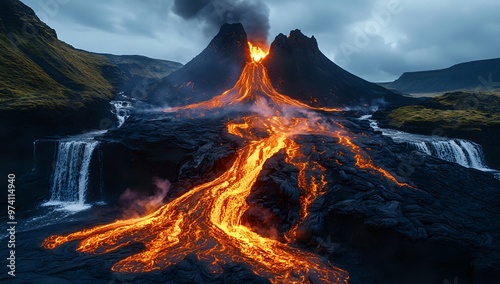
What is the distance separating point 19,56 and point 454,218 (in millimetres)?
81578

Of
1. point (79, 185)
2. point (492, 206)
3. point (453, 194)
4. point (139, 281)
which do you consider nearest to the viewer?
point (139, 281)

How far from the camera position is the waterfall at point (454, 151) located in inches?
1740

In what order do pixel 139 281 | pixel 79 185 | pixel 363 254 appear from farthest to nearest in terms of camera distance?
pixel 79 185 < pixel 363 254 < pixel 139 281

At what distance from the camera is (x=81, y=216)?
103 ft

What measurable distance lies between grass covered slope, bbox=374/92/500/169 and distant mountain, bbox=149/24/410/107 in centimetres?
1461

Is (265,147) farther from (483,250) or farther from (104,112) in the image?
(104,112)

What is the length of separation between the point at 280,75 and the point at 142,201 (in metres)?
57.8

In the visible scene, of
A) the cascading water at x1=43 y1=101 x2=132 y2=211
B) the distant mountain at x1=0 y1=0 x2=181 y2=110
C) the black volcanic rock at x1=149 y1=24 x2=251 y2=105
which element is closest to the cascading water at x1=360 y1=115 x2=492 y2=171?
the cascading water at x1=43 y1=101 x2=132 y2=211

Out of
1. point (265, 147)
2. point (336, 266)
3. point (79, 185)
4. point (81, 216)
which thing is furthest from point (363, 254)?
point (79, 185)

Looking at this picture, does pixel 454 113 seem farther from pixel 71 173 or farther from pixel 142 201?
pixel 71 173

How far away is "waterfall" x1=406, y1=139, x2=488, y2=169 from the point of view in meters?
44.2

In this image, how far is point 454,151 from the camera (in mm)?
45125

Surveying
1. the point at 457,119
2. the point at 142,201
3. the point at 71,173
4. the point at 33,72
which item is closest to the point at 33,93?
the point at 33,72

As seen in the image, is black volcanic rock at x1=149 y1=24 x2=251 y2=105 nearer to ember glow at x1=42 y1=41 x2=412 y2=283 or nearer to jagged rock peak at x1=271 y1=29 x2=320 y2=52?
jagged rock peak at x1=271 y1=29 x2=320 y2=52
